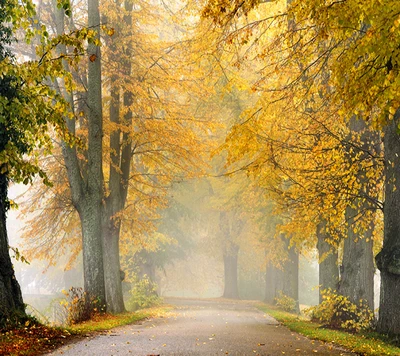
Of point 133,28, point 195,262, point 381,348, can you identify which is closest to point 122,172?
point 133,28

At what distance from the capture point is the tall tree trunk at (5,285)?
24.9ft

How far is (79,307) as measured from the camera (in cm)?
1108

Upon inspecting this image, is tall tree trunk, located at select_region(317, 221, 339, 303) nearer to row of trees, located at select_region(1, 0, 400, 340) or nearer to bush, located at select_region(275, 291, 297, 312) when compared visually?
row of trees, located at select_region(1, 0, 400, 340)

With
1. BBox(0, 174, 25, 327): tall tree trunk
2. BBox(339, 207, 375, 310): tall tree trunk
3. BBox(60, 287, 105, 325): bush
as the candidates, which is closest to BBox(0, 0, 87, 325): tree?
BBox(0, 174, 25, 327): tall tree trunk

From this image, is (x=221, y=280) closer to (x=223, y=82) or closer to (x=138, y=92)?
(x=223, y=82)

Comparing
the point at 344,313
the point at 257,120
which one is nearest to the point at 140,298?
the point at 344,313

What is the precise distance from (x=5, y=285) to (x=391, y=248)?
23.3 ft

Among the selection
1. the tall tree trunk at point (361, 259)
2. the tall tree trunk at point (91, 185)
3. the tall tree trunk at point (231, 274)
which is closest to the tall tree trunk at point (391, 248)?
the tall tree trunk at point (361, 259)

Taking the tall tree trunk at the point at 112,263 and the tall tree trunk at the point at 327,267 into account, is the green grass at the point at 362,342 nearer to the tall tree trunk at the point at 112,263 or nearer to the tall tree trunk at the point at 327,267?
the tall tree trunk at the point at 327,267

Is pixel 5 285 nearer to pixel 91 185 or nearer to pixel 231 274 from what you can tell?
pixel 91 185

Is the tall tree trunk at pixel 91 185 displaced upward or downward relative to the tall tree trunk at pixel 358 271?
upward

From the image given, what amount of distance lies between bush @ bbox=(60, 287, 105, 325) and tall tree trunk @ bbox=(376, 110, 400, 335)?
666 centimetres

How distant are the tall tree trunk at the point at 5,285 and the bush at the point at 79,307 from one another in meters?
2.50

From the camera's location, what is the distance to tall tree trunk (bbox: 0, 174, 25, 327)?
7.58 meters
